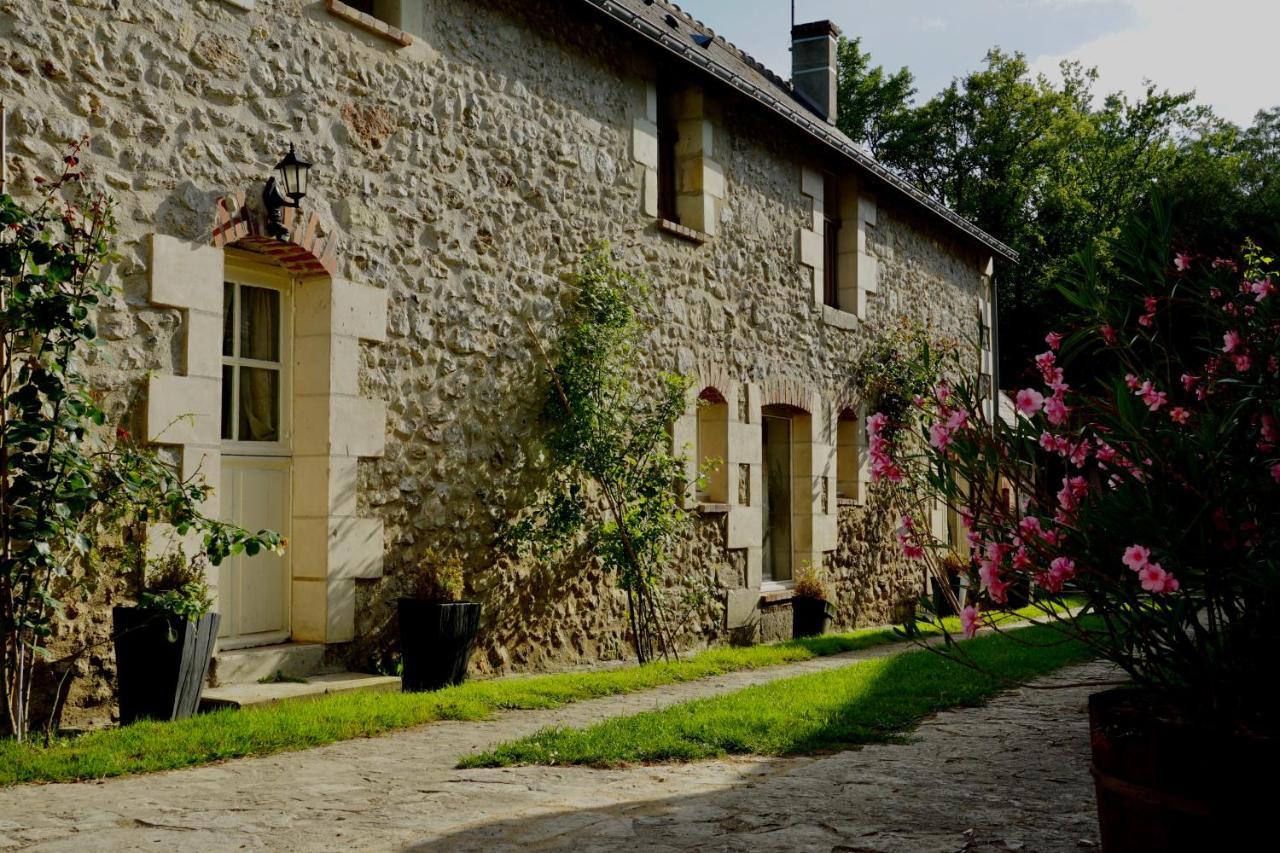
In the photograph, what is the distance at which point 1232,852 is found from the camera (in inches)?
106

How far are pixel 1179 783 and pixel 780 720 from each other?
307 cm

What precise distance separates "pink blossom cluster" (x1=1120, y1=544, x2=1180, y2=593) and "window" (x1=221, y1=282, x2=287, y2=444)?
16.5ft

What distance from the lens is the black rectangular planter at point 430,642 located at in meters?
6.78

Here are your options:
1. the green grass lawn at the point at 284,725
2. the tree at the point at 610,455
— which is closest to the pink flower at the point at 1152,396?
the green grass lawn at the point at 284,725

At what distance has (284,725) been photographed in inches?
210

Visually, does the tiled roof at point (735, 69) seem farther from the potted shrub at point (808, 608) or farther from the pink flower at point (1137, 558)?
the pink flower at point (1137, 558)

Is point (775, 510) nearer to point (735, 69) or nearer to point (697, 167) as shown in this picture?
point (697, 167)

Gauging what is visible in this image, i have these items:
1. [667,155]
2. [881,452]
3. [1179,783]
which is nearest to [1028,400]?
[881,452]

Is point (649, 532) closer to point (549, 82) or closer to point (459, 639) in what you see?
point (459, 639)

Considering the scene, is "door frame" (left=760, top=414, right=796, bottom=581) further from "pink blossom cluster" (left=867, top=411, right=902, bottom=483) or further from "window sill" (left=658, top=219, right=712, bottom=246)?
"pink blossom cluster" (left=867, top=411, right=902, bottom=483)

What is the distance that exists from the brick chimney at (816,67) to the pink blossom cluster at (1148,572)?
44.9 feet

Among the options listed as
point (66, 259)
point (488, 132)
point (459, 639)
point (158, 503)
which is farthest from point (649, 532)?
point (66, 259)

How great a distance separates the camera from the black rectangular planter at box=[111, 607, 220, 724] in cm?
538

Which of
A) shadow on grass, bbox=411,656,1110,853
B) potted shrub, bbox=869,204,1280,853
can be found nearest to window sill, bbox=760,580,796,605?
shadow on grass, bbox=411,656,1110,853
